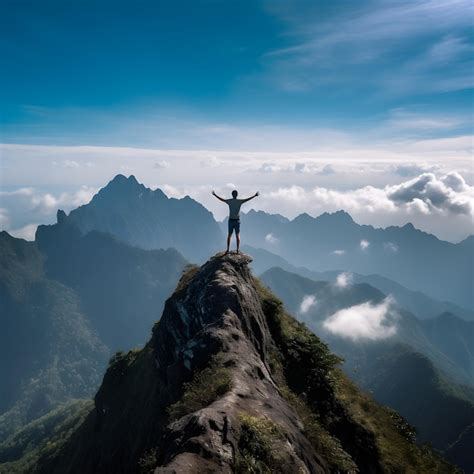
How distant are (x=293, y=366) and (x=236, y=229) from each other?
29.9ft

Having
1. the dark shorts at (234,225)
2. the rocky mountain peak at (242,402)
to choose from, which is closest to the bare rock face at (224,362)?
the rocky mountain peak at (242,402)

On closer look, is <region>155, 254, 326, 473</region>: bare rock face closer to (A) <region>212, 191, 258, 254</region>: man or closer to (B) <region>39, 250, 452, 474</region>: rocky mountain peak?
(B) <region>39, 250, 452, 474</region>: rocky mountain peak

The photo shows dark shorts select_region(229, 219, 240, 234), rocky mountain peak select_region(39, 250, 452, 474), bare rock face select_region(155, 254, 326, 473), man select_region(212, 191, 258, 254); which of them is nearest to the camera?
bare rock face select_region(155, 254, 326, 473)

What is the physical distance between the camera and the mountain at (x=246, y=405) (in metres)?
9.61

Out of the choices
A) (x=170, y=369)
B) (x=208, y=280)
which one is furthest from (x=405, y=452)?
(x=208, y=280)

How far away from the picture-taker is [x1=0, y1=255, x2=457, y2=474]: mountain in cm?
961

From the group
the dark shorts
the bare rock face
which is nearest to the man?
the dark shorts

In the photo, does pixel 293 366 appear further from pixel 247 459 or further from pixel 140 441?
pixel 247 459

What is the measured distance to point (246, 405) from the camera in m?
11.7

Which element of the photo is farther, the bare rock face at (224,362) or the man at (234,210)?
the man at (234,210)

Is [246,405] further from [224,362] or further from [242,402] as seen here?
[224,362]

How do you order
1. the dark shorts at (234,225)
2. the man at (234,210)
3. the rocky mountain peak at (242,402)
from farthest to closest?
the dark shorts at (234,225)
the man at (234,210)
the rocky mountain peak at (242,402)

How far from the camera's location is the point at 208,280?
22766mm

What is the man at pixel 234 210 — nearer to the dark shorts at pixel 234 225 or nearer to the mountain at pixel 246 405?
the dark shorts at pixel 234 225
